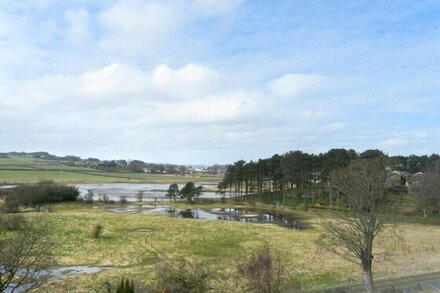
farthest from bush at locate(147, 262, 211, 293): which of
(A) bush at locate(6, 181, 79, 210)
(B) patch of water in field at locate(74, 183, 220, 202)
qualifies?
(B) patch of water in field at locate(74, 183, 220, 202)

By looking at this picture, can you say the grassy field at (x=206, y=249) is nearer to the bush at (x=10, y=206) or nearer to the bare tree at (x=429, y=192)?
the bare tree at (x=429, y=192)

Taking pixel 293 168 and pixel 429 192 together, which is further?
pixel 293 168

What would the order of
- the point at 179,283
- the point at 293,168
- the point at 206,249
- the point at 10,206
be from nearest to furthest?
the point at 179,283 → the point at 206,249 → the point at 10,206 → the point at 293,168

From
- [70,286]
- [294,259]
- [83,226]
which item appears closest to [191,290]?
[70,286]

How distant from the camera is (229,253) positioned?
40625 mm

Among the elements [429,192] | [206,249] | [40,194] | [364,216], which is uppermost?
[364,216]

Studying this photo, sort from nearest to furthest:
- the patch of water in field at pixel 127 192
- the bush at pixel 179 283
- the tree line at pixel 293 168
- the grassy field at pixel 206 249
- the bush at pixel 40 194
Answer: the bush at pixel 179 283
the grassy field at pixel 206 249
the bush at pixel 40 194
the tree line at pixel 293 168
the patch of water in field at pixel 127 192

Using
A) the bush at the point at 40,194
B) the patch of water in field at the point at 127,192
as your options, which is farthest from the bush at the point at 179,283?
the patch of water in field at the point at 127,192

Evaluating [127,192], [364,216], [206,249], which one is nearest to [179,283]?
[364,216]

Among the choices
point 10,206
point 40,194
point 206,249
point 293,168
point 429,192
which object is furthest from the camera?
point 293,168

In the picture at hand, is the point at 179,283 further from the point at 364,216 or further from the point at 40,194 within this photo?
the point at 40,194

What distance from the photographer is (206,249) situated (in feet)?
139

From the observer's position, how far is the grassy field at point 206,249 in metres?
32.2

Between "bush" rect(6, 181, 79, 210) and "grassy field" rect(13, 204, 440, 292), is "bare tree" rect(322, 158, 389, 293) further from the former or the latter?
"bush" rect(6, 181, 79, 210)
